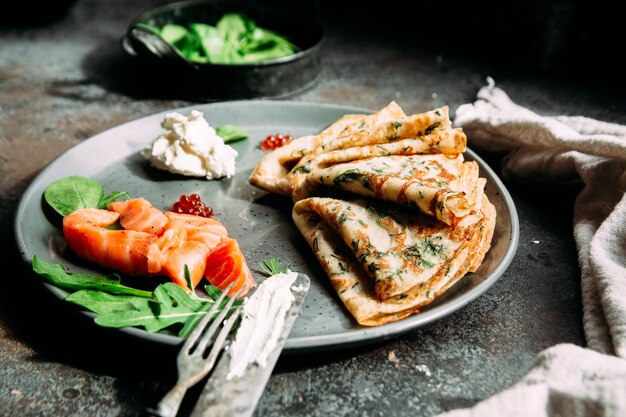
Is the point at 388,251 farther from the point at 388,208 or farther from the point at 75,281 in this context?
the point at 75,281

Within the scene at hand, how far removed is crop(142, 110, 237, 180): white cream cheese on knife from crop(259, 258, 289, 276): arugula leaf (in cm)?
61

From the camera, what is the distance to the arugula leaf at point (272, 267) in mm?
1976

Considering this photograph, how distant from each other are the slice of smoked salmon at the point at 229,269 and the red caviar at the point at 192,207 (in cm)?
33

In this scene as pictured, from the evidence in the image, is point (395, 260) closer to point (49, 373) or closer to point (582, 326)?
point (582, 326)

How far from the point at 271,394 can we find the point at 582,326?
3.14 feet

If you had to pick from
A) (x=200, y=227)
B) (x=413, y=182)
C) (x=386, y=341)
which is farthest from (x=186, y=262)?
(x=413, y=182)

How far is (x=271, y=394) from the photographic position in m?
1.65

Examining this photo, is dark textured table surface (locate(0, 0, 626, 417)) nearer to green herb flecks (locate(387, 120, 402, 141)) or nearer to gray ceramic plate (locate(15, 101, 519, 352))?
gray ceramic plate (locate(15, 101, 519, 352))

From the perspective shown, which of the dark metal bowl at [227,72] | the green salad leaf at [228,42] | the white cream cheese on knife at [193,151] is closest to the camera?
the white cream cheese on knife at [193,151]

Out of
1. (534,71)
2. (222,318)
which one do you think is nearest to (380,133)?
(222,318)

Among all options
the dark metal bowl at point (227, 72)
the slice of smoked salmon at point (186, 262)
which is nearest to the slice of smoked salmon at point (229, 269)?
the slice of smoked salmon at point (186, 262)

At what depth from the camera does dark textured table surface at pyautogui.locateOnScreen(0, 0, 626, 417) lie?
1657mm

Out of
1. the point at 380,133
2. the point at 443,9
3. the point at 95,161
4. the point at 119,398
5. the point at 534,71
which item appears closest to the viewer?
the point at 119,398

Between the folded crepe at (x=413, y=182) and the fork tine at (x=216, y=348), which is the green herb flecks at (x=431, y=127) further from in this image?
the fork tine at (x=216, y=348)
